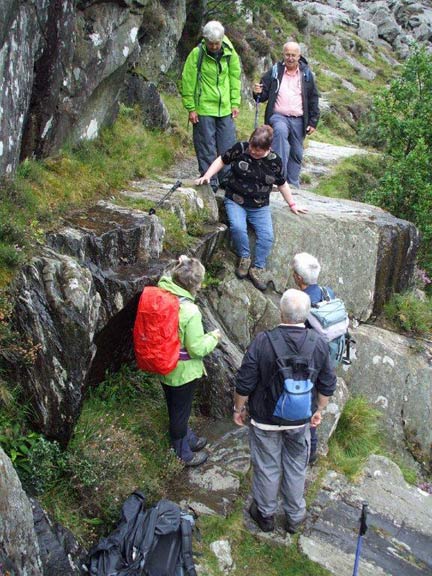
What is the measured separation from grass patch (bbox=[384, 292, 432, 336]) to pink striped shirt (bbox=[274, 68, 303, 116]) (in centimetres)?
422

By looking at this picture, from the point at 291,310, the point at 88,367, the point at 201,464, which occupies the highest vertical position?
the point at 291,310

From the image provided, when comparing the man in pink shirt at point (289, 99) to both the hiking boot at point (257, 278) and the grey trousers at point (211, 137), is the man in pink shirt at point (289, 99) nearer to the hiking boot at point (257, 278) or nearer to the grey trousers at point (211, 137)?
the grey trousers at point (211, 137)

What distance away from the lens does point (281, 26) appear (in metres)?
36.6

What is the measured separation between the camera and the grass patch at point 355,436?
8164 millimetres

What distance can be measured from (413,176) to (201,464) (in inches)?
410

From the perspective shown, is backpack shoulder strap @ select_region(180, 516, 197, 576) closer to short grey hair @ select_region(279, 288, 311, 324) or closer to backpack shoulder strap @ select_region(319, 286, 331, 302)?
short grey hair @ select_region(279, 288, 311, 324)

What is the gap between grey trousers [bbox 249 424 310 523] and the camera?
5.81 m

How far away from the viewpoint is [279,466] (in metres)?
6.01

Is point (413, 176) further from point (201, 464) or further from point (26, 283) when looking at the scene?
point (26, 283)

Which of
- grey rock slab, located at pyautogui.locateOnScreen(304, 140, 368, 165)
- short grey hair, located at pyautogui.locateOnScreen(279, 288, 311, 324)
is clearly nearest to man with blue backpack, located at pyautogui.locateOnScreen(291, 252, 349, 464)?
short grey hair, located at pyautogui.locateOnScreen(279, 288, 311, 324)

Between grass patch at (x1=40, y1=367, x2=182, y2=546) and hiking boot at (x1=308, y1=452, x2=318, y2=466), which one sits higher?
grass patch at (x1=40, y1=367, x2=182, y2=546)

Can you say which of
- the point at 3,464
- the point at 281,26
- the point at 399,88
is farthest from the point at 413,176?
the point at 281,26

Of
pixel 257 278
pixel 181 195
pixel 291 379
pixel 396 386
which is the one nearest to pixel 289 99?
pixel 181 195

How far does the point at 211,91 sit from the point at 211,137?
0.77 meters
